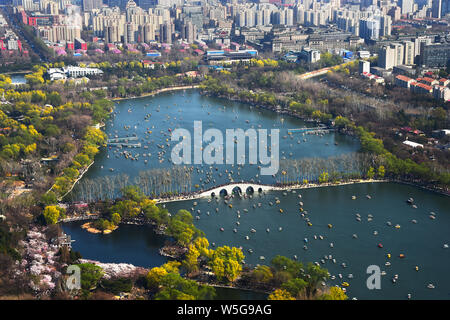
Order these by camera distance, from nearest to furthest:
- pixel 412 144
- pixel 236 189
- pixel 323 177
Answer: pixel 236 189, pixel 323 177, pixel 412 144

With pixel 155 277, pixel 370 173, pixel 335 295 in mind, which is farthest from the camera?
pixel 370 173

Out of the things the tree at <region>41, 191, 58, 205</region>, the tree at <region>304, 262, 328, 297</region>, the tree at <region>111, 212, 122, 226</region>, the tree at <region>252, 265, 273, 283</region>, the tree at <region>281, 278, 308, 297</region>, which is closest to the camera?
the tree at <region>281, 278, 308, 297</region>

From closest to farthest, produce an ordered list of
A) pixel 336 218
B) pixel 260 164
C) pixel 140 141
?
pixel 336 218 < pixel 260 164 < pixel 140 141

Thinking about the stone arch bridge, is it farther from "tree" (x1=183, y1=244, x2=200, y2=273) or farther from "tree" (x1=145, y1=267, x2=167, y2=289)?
"tree" (x1=145, y1=267, x2=167, y2=289)

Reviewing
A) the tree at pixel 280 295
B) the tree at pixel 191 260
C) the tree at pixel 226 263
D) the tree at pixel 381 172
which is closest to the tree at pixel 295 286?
the tree at pixel 280 295

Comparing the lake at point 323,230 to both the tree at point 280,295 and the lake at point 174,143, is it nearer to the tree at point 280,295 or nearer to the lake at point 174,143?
the lake at point 174,143

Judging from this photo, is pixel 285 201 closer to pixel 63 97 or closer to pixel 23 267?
pixel 23 267

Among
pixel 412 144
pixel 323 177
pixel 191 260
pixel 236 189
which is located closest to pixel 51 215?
pixel 191 260

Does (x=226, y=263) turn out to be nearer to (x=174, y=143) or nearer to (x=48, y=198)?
(x=48, y=198)

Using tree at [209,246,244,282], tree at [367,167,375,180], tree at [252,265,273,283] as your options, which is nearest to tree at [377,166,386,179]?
tree at [367,167,375,180]

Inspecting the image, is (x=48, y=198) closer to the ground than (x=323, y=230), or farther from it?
farther from it
